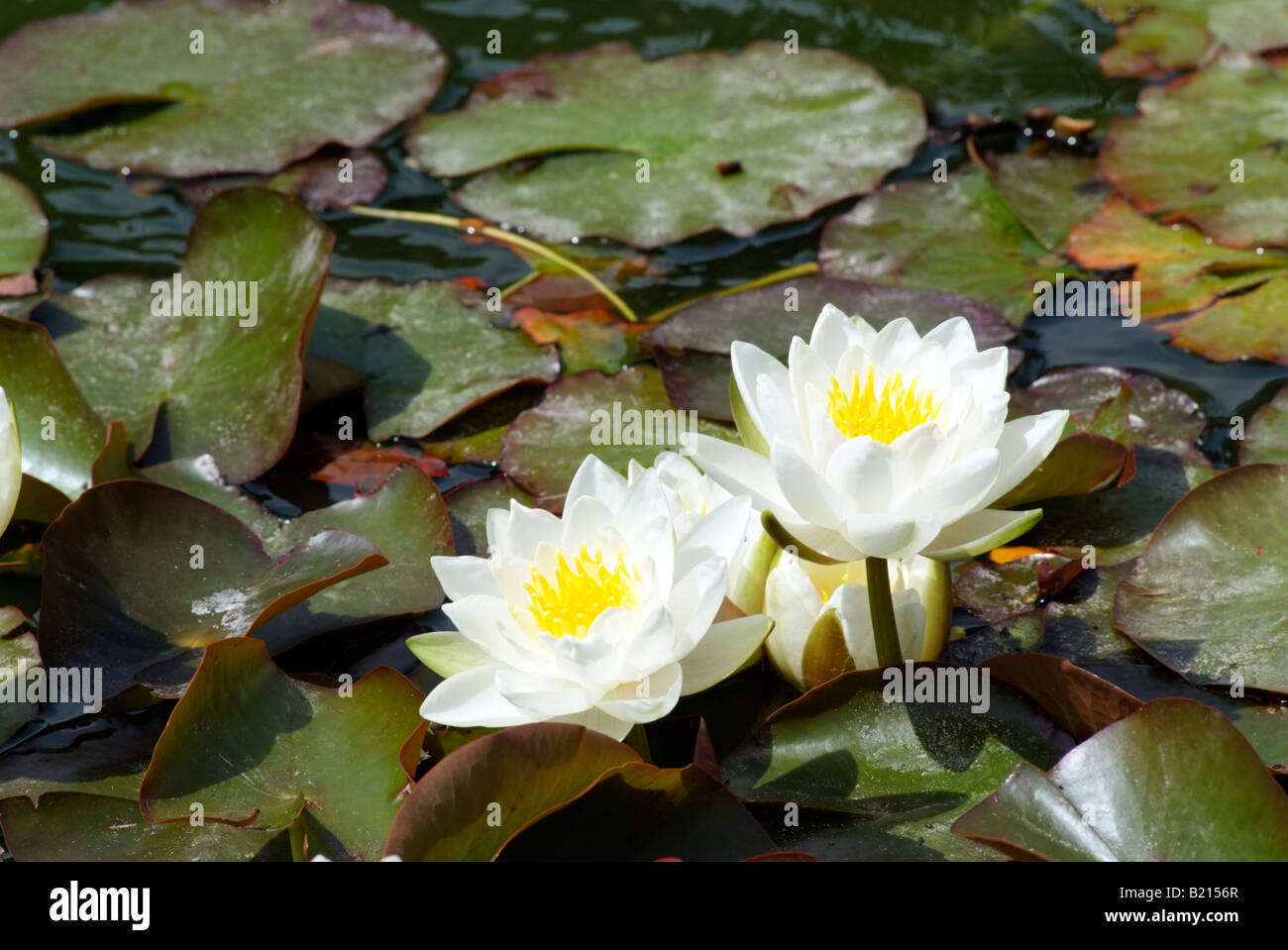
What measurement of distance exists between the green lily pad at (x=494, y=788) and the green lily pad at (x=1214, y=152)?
2514mm

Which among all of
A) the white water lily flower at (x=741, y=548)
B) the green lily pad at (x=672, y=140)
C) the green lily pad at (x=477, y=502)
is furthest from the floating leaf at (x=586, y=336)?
the white water lily flower at (x=741, y=548)

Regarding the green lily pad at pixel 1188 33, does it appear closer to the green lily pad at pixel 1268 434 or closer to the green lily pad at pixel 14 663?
the green lily pad at pixel 1268 434

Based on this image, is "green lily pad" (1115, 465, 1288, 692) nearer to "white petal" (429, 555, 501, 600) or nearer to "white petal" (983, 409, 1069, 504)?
"white petal" (983, 409, 1069, 504)

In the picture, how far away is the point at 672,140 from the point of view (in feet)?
12.7

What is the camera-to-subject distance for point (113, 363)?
3.10 metres

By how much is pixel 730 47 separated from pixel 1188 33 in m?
1.60

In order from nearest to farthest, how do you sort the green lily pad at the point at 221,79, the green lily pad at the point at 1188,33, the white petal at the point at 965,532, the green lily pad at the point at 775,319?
1. the white petal at the point at 965,532
2. the green lily pad at the point at 775,319
3. the green lily pad at the point at 221,79
4. the green lily pad at the point at 1188,33

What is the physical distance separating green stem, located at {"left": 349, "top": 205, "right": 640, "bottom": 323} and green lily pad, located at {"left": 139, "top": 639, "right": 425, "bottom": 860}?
1.61m

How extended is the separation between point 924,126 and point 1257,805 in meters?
2.65

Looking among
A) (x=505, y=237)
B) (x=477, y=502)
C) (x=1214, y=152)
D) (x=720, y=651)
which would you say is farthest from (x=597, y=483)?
(x=1214, y=152)

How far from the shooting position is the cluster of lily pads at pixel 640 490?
183 cm

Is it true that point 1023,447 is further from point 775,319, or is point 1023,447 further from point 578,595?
point 775,319
